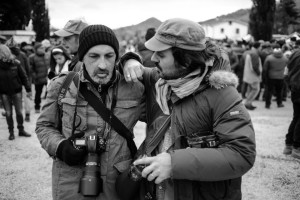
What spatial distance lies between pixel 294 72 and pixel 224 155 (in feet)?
15.5

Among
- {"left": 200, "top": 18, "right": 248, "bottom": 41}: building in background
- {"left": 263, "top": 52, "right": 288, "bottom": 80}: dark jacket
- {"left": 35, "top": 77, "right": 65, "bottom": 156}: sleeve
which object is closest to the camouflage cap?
{"left": 35, "top": 77, "right": 65, "bottom": 156}: sleeve

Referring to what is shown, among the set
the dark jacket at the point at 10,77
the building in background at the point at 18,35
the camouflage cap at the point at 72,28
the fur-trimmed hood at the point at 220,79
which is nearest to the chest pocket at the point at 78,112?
the fur-trimmed hood at the point at 220,79

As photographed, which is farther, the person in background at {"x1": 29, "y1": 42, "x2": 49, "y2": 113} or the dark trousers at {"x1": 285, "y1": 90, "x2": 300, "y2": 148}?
the person in background at {"x1": 29, "y1": 42, "x2": 49, "y2": 113}

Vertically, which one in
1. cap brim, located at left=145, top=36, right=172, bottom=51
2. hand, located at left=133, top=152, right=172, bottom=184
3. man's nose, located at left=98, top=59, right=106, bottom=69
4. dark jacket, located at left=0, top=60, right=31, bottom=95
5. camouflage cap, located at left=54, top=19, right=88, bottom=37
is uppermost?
camouflage cap, located at left=54, top=19, right=88, bottom=37

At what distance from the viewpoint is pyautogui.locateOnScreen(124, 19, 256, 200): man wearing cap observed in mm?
1557

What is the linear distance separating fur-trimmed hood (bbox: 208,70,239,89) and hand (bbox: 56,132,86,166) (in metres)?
0.85

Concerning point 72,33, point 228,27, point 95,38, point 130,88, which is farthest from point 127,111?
point 228,27

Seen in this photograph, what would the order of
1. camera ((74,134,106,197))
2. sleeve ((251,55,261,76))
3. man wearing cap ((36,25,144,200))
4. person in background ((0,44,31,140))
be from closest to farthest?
camera ((74,134,106,197))
man wearing cap ((36,25,144,200))
person in background ((0,44,31,140))
sleeve ((251,55,261,76))

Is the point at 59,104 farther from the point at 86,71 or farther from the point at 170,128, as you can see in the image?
the point at 170,128

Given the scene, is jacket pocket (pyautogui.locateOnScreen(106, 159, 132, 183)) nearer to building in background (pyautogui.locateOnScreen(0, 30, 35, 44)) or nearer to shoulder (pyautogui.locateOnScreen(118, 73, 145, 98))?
shoulder (pyautogui.locateOnScreen(118, 73, 145, 98))

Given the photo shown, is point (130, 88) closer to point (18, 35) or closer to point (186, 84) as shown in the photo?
point (186, 84)

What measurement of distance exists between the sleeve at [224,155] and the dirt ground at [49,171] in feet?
10.3

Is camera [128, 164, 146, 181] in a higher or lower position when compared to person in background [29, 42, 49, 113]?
higher

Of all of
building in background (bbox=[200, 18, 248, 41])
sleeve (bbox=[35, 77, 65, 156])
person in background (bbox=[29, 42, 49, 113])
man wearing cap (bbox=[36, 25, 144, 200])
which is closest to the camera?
man wearing cap (bbox=[36, 25, 144, 200])
